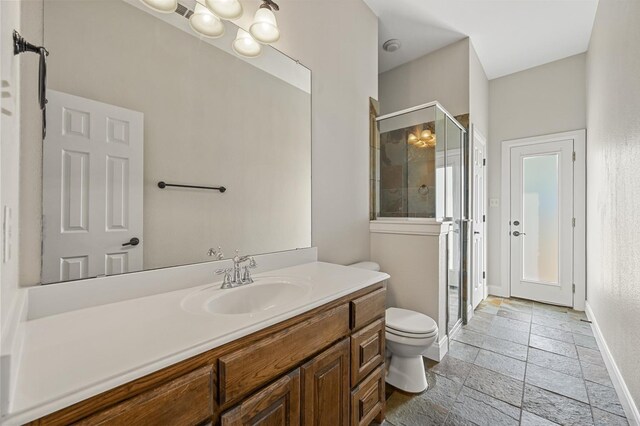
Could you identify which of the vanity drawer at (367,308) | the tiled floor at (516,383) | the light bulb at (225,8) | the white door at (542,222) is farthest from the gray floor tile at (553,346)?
the light bulb at (225,8)

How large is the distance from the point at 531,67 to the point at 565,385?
12.1ft

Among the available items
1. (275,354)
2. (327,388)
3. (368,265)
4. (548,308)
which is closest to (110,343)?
(275,354)

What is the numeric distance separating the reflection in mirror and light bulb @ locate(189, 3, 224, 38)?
3cm

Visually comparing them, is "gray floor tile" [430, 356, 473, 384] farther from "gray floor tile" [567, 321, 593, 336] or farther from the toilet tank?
"gray floor tile" [567, 321, 593, 336]

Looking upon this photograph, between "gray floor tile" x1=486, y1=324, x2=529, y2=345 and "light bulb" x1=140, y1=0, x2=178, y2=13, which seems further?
"gray floor tile" x1=486, y1=324, x2=529, y2=345

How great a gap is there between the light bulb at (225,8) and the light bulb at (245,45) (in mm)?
154

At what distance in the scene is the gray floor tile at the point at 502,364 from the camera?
199 cm

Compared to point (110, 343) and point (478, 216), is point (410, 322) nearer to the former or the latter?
point (110, 343)

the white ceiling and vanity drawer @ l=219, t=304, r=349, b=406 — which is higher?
the white ceiling

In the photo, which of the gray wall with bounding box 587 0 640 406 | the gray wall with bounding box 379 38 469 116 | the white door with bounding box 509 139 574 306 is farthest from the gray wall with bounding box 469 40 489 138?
the gray wall with bounding box 587 0 640 406

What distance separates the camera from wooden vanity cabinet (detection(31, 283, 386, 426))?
614mm

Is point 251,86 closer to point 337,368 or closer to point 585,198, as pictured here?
point 337,368

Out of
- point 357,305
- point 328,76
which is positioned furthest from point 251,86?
point 357,305

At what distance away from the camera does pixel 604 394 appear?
1.76 m
